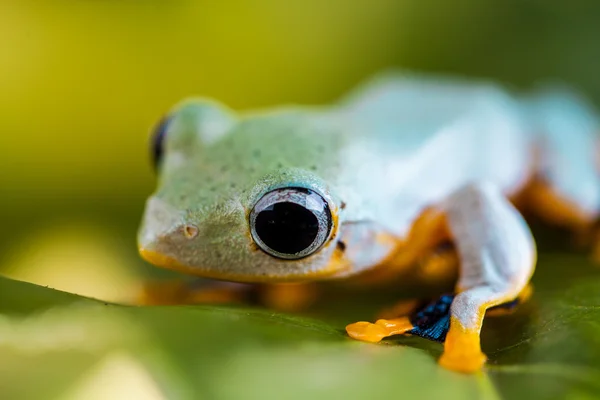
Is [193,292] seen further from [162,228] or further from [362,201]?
[362,201]

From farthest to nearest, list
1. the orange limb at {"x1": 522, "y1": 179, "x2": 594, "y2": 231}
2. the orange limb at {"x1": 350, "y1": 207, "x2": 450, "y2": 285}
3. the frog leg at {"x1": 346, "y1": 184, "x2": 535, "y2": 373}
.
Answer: the orange limb at {"x1": 522, "y1": 179, "x2": 594, "y2": 231} < the orange limb at {"x1": 350, "y1": 207, "x2": 450, "y2": 285} < the frog leg at {"x1": 346, "y1": 184, "x2": 535, "y2": 373}

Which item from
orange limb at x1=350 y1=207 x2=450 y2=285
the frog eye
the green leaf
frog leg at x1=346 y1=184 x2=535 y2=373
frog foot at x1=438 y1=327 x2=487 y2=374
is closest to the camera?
the green leaf

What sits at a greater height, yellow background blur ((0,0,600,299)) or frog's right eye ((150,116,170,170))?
yellow background blur ((0,0,600,299))

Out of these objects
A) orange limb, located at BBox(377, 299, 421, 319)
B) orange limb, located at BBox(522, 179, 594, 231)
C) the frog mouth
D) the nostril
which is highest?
orange limb, located at BBox(522, 179, 594, 231)

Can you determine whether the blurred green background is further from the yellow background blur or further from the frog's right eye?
the frog's right eye

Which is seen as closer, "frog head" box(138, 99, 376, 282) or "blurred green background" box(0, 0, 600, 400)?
"blurred green background" box(0, 0, 600, 400)

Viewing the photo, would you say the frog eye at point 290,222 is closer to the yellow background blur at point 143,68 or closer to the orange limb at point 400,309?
the orange limb at point 400,309

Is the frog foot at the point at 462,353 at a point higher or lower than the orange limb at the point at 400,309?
lower

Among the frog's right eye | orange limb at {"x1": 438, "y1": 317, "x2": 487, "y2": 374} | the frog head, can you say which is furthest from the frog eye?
the frog's right eye

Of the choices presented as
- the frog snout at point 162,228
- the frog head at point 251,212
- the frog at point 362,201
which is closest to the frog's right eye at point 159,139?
the frog at point 362,201
